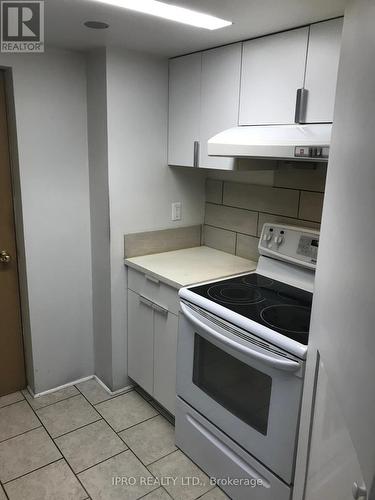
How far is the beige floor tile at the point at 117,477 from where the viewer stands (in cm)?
183

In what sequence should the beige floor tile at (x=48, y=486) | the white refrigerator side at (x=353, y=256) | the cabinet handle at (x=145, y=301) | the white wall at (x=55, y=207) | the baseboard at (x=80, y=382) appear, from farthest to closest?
1. the baseboard at (x=80, y=382)
2. the cabinet handle at (x=145, y=301)
3. the white wall at (x=55, y=207)
4. the beige floor tile at (x=48, y=486)
5. the white refrigerator side at (x=353, y=256)

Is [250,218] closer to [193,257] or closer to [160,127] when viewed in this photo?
[193,257]

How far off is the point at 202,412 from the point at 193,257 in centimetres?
94

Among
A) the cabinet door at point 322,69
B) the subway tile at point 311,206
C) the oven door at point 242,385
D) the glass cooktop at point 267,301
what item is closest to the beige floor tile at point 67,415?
the oven door at point 242,385

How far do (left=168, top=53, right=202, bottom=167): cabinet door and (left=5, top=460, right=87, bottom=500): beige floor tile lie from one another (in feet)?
5.76

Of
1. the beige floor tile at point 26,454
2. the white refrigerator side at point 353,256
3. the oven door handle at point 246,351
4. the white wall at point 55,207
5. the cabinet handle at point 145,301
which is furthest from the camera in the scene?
the cabinet handle at point 145,301

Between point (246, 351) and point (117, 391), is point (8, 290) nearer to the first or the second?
point (117, 391)

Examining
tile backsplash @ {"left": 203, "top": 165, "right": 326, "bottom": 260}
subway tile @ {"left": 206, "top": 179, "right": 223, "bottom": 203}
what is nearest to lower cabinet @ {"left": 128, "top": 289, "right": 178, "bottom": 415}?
tile backsplash @ {"left": 203, "top": 165, "right": 326, "bottom": 260}

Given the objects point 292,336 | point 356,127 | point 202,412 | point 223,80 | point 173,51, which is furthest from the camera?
point 173,51

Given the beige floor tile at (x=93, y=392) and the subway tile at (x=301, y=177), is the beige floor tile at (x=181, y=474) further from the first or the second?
the subway tile at (x=301, y=177)

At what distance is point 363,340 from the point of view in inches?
28.6

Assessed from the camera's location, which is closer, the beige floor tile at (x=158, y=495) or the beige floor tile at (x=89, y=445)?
the beige floor tile at (x=158, y=495)

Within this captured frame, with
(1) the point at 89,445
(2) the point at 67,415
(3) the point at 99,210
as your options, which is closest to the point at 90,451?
(1) the point at 89,445

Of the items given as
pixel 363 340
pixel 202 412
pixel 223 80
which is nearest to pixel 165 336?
pixel 202 412
